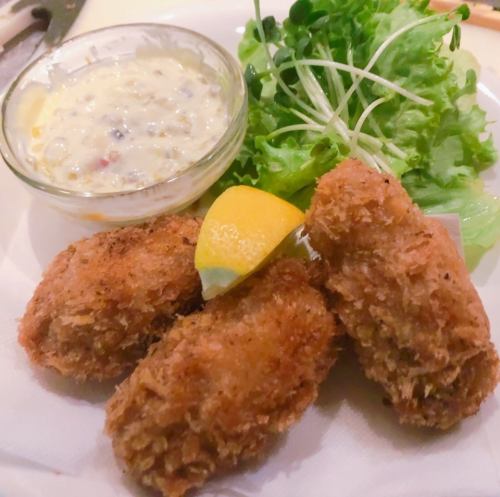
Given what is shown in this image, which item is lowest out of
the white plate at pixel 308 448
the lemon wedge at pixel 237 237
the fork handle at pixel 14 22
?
the white plate at pixel 308 448

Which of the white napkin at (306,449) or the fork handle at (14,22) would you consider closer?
the white napkin at (306,449)

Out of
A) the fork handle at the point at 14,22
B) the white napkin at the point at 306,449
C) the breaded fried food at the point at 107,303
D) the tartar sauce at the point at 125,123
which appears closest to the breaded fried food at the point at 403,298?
the white napkin at the point at 306,449

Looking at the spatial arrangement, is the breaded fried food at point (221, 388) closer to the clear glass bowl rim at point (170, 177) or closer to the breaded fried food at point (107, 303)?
the breaded fried food at point (107, 303)

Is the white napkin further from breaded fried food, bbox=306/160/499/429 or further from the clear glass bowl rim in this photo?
the clear glass bowl rim

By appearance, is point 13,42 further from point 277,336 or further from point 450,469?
point 450,469

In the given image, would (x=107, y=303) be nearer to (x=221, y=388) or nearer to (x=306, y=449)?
(x=221, y=388)

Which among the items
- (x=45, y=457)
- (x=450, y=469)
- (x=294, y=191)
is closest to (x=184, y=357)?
(x=45, y=457)
